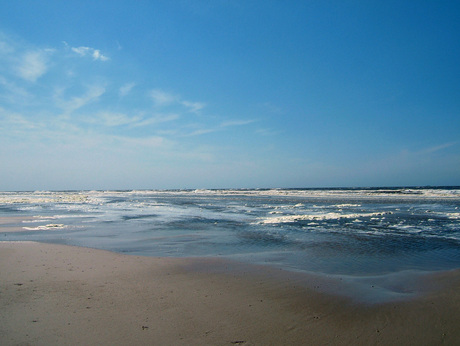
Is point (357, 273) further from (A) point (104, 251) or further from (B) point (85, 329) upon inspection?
(A) point (104, 251)

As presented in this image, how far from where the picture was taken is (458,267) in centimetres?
859

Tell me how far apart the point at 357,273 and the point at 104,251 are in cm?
876

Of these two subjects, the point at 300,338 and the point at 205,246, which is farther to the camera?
the point at 205,246

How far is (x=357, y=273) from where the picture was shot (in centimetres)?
818

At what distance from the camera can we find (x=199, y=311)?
5.50 m

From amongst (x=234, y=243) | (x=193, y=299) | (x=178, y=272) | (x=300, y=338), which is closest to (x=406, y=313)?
(x=300, y=338)

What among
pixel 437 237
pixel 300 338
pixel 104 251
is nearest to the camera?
pixel 300 338

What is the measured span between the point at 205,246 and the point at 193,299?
6.13 m

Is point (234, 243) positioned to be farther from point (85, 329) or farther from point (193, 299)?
point (85, 329)

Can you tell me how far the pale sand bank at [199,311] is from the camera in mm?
4555

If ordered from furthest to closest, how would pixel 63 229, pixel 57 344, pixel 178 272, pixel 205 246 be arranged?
1. pixel 63 229
2. pixel 205 246
3. pixel 178 272
4. pixel 57 344

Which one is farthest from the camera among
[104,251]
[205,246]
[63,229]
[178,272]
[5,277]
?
[63,229]

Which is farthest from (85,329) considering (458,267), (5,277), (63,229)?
(63,229)

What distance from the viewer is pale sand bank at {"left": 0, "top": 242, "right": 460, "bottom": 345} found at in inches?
179
